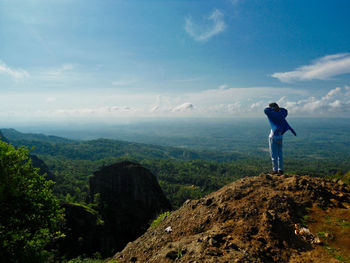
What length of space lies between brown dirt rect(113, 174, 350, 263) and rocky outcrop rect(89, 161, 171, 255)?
36.3 meters

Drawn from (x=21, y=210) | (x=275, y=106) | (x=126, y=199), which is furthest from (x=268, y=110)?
(x=126, y=199)

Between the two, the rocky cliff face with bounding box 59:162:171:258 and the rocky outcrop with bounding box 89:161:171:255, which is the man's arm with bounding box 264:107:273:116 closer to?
the rocky cliff face with bounding box 59:162:171:258

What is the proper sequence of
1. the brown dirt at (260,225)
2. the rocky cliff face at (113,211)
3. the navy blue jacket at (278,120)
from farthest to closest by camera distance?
the rocky cliff face at (113,211) < the navy blue jacket at (278,120) < the brown dirt at (260,225)

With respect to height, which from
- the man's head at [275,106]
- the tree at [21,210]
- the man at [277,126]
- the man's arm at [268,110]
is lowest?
the tree at [21,210]

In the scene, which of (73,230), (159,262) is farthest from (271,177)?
(73,230)

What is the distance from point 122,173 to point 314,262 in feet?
170

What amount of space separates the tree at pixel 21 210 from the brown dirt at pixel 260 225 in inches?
201

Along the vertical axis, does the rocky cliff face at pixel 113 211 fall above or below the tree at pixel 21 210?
below

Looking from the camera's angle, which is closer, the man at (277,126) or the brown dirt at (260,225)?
the brown dirt at (260,225)

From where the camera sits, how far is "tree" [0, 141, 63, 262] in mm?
8578

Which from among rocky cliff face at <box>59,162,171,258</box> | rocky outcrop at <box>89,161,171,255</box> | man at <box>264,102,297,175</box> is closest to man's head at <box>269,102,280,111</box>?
man at <box>264,102,297,175</box>

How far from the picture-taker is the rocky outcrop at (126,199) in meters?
40.3

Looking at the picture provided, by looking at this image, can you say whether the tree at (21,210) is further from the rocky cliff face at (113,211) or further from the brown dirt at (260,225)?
the rocky cliff face at (113,211)

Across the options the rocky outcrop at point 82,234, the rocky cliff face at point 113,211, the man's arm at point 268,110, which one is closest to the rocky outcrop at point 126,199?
the rocky cliff face at point 113,211
